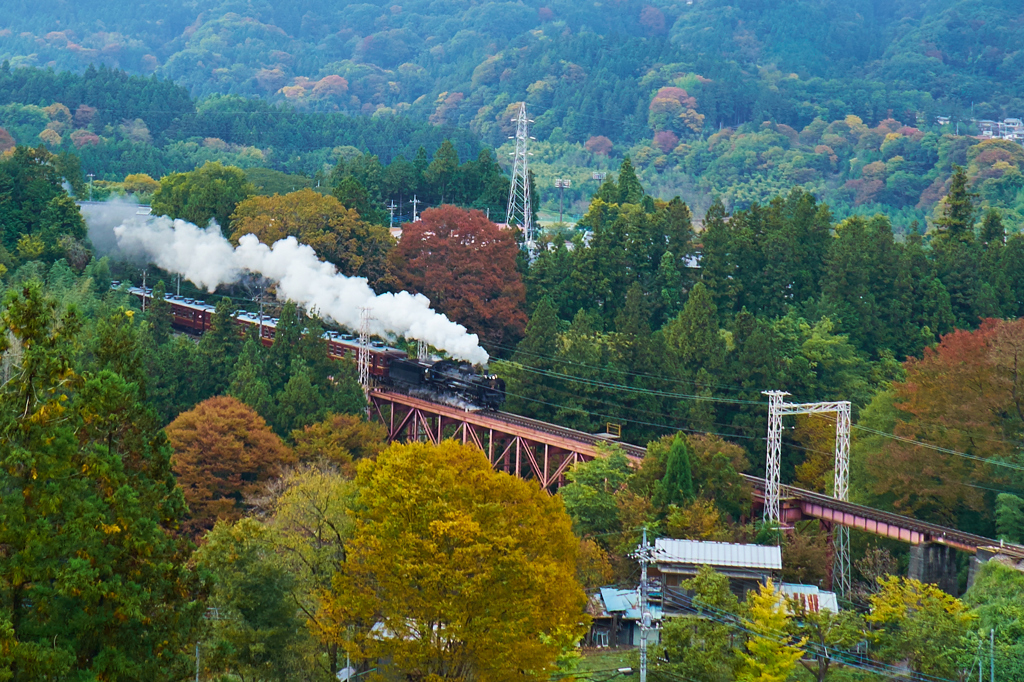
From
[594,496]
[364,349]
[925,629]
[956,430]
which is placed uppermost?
[364,349]

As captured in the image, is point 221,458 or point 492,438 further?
point 492,438

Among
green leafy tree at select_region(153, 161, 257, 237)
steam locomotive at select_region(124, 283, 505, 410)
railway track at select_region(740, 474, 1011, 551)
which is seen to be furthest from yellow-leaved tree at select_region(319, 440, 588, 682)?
green leafy tree at select_region(153, 161, 257, 237)

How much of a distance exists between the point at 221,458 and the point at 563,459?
15.6 metres

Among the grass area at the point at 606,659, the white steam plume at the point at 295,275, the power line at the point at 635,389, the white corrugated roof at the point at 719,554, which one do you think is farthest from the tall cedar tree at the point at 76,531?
the white steam plume at the point at 295,275

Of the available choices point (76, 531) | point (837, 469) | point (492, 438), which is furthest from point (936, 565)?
point (76, 531)

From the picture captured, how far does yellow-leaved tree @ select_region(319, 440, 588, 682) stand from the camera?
139ft

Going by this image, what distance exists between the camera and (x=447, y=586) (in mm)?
42594

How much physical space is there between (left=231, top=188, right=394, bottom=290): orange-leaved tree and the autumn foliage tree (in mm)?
1538

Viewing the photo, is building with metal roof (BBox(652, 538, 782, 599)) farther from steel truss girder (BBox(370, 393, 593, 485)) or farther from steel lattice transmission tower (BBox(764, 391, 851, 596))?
steel truss girder (BBox(370, 393, 593, 485))

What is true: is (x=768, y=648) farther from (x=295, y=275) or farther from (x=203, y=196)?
(x=203, y=196)

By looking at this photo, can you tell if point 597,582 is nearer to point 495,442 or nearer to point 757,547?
point 757,547

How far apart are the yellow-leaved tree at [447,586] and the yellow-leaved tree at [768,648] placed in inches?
201

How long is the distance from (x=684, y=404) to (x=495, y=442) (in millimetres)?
9405

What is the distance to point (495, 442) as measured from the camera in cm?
7100
